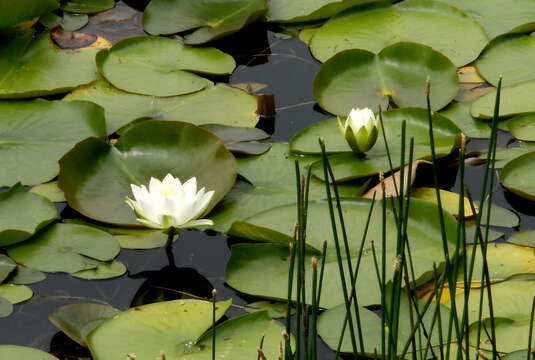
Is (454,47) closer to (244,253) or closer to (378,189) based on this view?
(378,189)

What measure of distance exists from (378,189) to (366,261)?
0.91ft

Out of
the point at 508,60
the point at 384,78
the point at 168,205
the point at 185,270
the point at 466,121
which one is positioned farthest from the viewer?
the point at 508,60

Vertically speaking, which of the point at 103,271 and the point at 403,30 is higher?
the point at 403,30

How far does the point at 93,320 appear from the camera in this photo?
1868 millimetres

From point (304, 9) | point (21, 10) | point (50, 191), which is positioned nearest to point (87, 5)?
point (21, 10)

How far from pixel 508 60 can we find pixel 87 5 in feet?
4.73

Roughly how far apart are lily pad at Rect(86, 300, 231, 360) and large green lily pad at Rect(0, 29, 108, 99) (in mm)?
988

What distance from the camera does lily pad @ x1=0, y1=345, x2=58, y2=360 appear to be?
5.78ft

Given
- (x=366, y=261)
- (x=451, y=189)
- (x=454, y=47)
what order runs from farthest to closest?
(x=454, y=47) → (x=451, y=189) → (x=366, y=261)

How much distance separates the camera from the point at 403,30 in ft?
9.34

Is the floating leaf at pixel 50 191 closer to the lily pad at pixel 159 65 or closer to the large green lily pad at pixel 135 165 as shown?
the large green lily pad at pixel 135 165

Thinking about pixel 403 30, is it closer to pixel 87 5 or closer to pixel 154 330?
pixel 87 5

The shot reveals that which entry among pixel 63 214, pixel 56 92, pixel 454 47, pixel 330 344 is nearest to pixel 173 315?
pixel 330 344

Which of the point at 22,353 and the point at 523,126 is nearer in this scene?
the point at 22,353
